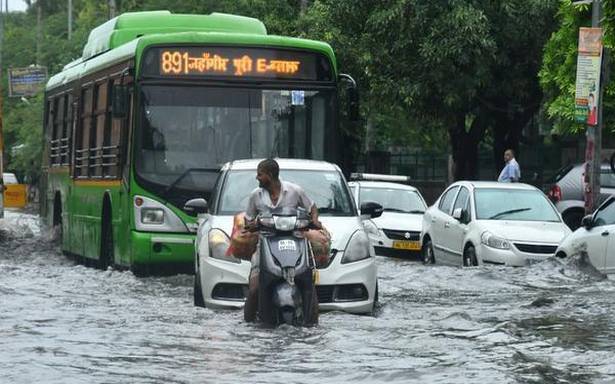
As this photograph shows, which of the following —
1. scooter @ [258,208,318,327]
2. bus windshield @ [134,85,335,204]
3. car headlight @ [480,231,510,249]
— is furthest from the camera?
car headlight @ [480,231,510,249]

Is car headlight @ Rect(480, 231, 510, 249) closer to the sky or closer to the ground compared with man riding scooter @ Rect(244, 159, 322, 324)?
closer to the ground

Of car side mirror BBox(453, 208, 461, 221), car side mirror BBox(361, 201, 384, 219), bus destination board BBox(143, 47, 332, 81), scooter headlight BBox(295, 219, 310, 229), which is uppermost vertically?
bus destination board BBox(143, 47, 332, 81)

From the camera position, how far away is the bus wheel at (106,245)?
19.4m

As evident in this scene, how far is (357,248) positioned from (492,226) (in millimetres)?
7573

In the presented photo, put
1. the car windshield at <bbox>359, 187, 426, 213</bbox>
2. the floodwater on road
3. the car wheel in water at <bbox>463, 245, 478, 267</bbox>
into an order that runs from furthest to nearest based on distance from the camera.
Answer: the car windshield at <bbox>359, 187, 426, 213</bbox> → the car wheel in water at <bbox>463, 245, 478, 267</bbox> → the floodwater on road

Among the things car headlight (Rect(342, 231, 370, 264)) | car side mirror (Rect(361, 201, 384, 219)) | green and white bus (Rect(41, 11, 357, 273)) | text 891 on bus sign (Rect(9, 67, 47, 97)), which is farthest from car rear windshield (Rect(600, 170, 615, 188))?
text 891 on bus sign (Rect(9, 67, 47, 97))

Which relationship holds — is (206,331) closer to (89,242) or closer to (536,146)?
(89,242)

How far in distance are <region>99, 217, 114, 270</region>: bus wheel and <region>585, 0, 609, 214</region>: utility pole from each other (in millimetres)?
8962

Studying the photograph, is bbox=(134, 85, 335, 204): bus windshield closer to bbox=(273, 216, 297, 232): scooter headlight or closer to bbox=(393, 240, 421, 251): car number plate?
bbox=(273, 216, 297, 232): scooter headlight

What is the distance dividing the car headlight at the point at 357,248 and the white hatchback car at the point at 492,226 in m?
6.92

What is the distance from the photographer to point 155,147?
17625 mm

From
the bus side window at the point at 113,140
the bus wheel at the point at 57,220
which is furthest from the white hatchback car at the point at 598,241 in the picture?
the bus wheel at the point at 57,220

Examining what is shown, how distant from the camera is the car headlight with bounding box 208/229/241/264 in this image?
1366 centimetres

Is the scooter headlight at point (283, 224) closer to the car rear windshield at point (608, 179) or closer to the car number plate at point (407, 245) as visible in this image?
the car number plate at point (407, 245)
